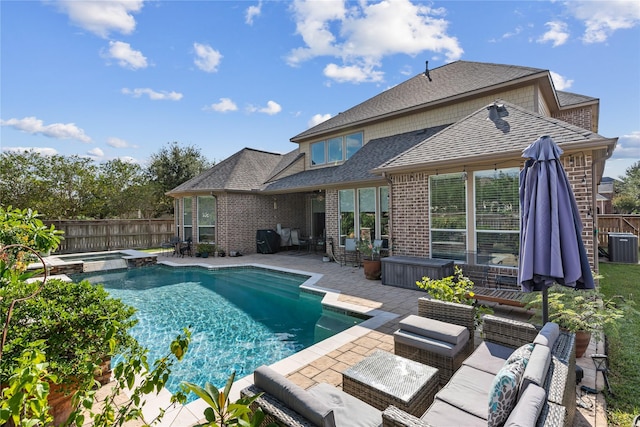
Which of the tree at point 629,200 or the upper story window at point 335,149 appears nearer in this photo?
the upper story window at point 335,149

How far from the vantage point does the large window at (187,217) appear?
16.4 m

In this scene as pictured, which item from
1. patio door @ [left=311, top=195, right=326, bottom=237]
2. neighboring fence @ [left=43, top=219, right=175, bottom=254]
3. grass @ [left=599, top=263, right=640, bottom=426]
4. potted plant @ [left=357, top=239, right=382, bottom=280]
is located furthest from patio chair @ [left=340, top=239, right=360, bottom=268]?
neighboring fence @ [left=43, top=219, right=175, bottom=254]

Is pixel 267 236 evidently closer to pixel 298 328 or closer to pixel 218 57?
pixel 218 57

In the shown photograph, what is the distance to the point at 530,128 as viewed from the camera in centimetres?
771

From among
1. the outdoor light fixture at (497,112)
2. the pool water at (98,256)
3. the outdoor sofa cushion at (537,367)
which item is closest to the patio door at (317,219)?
the outdoor light fixture at (497,112)

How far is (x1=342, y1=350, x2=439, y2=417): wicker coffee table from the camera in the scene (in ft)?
9.09

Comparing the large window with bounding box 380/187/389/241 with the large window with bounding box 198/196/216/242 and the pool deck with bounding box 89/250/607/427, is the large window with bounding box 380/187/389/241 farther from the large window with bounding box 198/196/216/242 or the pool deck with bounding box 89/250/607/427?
the large window with bounding box 198/196/216/242

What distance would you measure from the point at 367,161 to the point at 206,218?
30.0 ft

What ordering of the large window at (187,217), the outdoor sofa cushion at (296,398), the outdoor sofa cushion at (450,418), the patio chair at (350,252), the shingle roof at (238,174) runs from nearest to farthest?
the outdoor sofa cushion at (296,398) < the outdoor sofa cushion at (450,418) < the patio chair at (350,252) < the shingle roof at (238,174) < the large window at (187,217)

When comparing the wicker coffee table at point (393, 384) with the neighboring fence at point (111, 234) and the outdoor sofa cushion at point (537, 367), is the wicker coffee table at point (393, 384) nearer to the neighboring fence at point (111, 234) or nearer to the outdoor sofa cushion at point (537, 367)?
the outdoor sofa cushion at point (537, 367)

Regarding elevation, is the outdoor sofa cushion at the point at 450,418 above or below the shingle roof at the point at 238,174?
below

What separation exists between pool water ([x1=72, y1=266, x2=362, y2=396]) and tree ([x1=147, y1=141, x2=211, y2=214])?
1476cm

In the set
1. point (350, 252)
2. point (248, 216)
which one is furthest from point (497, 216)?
point (248, 216)

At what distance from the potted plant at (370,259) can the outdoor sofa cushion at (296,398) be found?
7.30 metres
